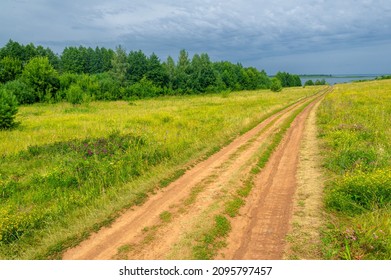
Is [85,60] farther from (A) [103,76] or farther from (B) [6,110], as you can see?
(B) [6,110]

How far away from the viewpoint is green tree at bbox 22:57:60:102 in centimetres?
4634

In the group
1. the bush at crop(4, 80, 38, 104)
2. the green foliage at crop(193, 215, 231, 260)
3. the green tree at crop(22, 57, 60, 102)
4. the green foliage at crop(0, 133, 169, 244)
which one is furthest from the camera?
the green tree at crop(22, 57, 60, 102)

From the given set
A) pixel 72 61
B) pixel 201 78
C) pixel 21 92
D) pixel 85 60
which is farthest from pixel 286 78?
pixel 21 92

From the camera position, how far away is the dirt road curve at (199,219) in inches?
184

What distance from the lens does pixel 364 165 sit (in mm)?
7949

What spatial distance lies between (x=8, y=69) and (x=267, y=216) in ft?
225

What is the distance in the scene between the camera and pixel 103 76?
2955 inches

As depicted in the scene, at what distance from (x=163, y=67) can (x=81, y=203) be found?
235ft

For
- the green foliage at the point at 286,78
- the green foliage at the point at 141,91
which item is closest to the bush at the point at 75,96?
the green foliage at the point at 141,91

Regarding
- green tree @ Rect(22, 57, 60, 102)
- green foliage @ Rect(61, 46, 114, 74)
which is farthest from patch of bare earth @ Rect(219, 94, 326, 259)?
green foliage @ Rect(61, 46, 114, 74)

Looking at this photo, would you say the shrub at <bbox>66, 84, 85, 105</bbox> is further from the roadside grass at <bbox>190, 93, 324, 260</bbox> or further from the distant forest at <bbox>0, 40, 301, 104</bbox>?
the roadside grass at <bbox>190, 93, 324, 260</bbox>

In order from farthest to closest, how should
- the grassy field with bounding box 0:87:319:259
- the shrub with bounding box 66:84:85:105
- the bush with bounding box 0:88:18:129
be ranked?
the shrub with bounding box 66:84:85:105
the bush with bounding box 0:88:18:129
the grassy field with bounding box 0:87:319:259
